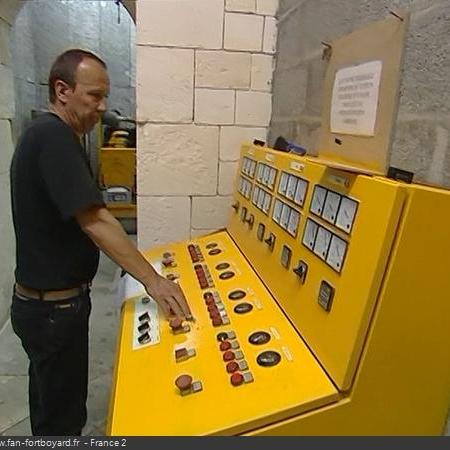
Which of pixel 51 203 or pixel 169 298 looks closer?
pixel 169 298

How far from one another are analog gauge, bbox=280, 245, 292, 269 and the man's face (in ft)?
2.36

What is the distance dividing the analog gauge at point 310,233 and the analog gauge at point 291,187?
0.45ft

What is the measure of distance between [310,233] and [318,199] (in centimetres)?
7

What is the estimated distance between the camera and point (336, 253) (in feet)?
2.58

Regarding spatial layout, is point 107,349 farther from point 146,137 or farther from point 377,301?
point 377,301

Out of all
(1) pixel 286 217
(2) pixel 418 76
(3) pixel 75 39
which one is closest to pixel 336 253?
(1) pixel 286 217

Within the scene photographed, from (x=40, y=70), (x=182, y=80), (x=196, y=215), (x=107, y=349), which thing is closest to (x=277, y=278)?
(x=196, y=215)

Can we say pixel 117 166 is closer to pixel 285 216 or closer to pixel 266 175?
pixel 266 175

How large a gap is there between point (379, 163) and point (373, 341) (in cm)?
44

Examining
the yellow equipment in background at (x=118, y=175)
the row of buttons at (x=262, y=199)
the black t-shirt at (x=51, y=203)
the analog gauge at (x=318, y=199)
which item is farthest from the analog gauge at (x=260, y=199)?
the yellow equipment in background at (x=118, y=175)

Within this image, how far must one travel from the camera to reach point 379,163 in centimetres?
96

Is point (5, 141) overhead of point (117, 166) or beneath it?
overhead

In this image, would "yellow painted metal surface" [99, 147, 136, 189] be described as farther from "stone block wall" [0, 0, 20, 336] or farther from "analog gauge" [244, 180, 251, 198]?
"analog gauge" [244, 180, 251, 198]

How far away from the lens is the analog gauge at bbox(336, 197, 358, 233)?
758 millimetres
